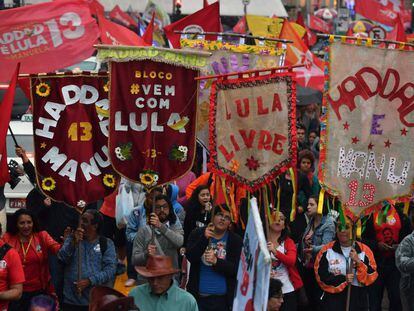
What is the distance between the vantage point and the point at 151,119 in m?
9.83

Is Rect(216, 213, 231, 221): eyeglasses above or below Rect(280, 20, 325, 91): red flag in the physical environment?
above

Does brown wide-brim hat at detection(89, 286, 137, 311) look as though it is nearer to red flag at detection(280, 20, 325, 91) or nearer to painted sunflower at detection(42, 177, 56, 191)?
painted sunflower at detection(42, 177, 56, 191)

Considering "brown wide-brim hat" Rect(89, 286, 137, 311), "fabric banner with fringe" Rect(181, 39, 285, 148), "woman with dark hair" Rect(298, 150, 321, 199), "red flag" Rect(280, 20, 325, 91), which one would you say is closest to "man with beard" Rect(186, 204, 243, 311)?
"brown wide-brim hat" Rect(89, 286, 137, 311)

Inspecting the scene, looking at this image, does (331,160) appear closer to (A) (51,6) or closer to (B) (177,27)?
(A) (51,6)

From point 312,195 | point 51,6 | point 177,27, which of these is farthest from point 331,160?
point 177,27

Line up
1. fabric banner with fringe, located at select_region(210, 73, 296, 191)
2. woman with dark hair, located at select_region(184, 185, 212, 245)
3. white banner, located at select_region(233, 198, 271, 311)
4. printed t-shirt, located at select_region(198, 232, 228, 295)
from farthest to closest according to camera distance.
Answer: woman with dark hair, located at select_region(184, 185, 212, 245), printed t-shirt, located at select_region(198, 232, 228, 295), fabric banner with fringe, located at select_region(210, 73, 296, 191), white banner, located at select_region(233, 198, 271, 311)

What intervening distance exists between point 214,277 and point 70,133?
6.03 ft

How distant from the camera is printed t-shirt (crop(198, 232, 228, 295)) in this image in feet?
32.9

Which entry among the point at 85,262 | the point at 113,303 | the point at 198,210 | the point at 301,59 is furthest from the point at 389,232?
the point at 301,59

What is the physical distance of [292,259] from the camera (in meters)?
10.6

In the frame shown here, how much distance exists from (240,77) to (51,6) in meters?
4.80

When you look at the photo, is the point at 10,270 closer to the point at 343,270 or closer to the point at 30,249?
the point at 30,249

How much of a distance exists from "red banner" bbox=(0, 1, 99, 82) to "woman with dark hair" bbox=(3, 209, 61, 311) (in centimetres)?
305

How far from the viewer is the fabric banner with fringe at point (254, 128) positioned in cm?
957
